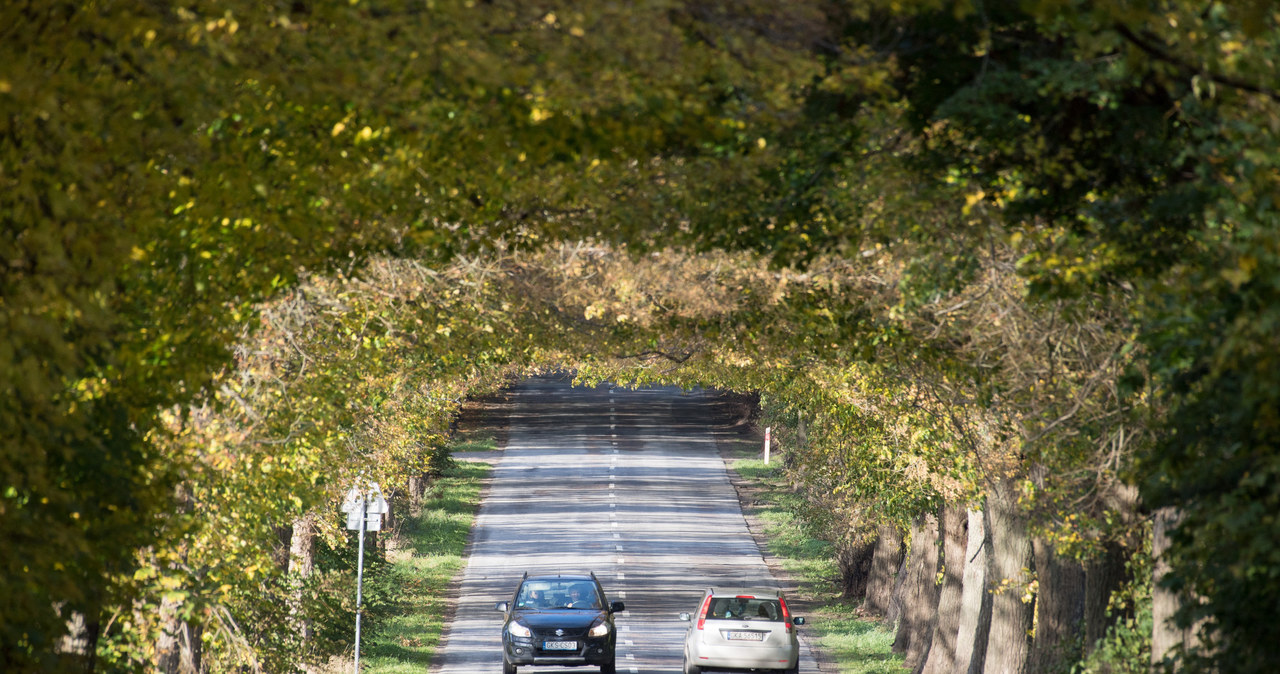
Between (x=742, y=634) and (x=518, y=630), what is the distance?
3.69 m

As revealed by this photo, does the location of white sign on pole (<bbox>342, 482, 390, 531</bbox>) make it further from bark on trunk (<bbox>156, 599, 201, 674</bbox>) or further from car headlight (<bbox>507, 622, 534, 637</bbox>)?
bark on trunk (<bbox>156, 599, 201, 674</bbox>)

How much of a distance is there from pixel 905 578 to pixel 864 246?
64.2ft

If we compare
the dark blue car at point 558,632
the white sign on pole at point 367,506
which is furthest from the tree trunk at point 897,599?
the white sign on pole at point 367,506

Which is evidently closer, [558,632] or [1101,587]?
[1101,587]

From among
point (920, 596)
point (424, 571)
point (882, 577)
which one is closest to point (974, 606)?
point (920, 596)

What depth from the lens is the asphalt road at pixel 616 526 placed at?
3158 cm

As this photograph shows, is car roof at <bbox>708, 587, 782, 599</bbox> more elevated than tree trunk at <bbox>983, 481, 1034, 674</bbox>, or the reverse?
tree trunk at <bbox>983, 481, 1034, 674</bbox>

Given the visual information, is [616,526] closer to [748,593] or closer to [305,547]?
[305,547]

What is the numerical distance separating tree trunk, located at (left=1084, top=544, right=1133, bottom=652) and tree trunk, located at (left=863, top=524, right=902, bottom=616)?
17.0 meters

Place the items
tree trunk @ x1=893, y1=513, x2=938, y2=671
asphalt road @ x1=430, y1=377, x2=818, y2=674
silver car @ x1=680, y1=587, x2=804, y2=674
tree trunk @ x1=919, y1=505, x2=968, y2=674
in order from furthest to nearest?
1. asphalt road @ x1=430, y1=377, x2=818, y2=674
2. tree trunk @ x1=893, y1=513, x2=938, y2=671
3. tree trunk @ x1=919, y1=505, x2=968, y2=674
4. silver car @ x1=680, y1=587, x2=804, y2=674

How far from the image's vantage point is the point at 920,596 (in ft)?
95.6

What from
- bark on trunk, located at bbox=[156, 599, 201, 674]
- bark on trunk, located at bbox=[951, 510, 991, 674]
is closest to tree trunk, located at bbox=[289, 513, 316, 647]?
bark on trunk, located at bbox=[156, 599, 201, 674]

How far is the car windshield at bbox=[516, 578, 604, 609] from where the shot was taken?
25.3m

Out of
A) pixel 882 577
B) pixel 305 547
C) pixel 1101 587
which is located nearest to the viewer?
pixel 1101 587
